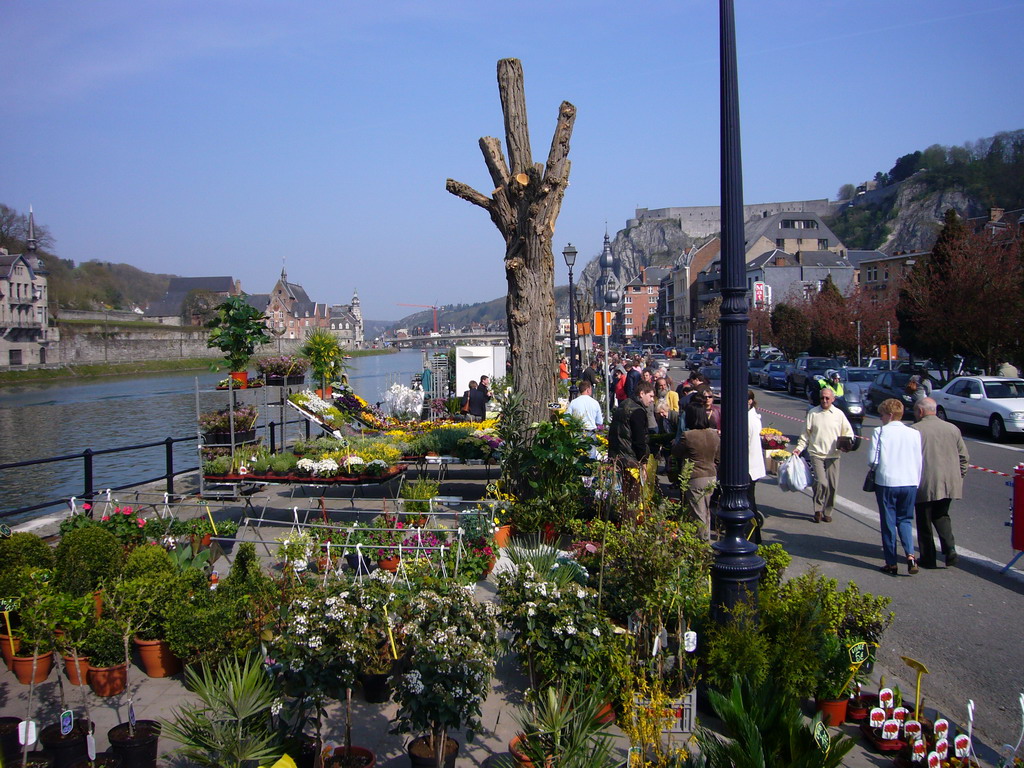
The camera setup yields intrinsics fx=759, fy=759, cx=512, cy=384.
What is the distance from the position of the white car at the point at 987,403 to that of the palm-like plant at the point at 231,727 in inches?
784

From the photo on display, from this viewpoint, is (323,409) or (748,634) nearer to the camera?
(748,634)

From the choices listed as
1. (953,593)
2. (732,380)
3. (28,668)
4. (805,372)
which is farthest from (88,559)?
(805,372)

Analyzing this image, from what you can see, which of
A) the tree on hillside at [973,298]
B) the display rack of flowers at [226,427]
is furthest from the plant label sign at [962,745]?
the tree on hillside at [973,298]

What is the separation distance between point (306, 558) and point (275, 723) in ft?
7.60

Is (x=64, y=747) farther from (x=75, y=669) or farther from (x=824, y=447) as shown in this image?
(x=824, y=447)

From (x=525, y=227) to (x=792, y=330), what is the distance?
4929 centimetres

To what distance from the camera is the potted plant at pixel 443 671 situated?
3.59 meters

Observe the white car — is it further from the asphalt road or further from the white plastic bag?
the white plastic bag

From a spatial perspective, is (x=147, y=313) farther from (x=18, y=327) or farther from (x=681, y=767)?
(x=681, y=767)

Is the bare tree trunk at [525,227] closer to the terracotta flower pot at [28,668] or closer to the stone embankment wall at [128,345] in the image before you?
the terracotta flower pot at [28,668]

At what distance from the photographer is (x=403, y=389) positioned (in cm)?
2041

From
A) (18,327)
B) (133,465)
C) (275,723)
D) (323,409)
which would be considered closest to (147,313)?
(18,327)

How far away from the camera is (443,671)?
3.59 metres

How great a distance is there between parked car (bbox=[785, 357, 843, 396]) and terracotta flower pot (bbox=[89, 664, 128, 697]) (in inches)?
1287
